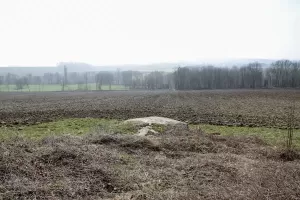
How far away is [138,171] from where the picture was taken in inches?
351

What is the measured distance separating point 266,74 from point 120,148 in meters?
114

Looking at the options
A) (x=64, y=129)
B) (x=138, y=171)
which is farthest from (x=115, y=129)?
(x=138, y=171)

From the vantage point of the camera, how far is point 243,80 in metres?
112

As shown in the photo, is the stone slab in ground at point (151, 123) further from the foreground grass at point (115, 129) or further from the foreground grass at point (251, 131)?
the foreground grass at point (251, 131)

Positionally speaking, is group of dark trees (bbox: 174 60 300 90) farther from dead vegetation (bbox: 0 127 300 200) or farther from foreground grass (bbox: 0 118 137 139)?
dead vegetation (bbox: 0 127 300 200)

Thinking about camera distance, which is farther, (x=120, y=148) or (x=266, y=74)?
(x=266, y=74)

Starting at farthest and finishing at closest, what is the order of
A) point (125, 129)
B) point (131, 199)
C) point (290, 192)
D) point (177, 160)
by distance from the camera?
point (125, 129) < point (177, 160) < point (290, 192) < point (131, 199)

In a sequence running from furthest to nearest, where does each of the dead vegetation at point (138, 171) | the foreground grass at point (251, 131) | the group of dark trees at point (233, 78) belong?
the group of dark trees at point (233, 78), the foreground grass at point (251, 131), the dead vegetation at point (138, 171)

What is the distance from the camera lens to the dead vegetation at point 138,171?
24.2ft

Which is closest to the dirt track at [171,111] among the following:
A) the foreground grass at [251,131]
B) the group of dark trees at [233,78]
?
the foreground grass at [251,131]

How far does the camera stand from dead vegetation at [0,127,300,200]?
24.2 feet

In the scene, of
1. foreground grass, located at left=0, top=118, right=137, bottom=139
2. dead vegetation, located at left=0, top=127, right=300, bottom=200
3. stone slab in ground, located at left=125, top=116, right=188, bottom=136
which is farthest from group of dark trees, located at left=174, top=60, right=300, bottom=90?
dead vegetation, located at left=0, top=127, right=300, bottom=200

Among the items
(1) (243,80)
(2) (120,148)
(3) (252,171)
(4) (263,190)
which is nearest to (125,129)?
(2) (120,148)

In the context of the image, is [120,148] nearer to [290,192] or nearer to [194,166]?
[194,166]
